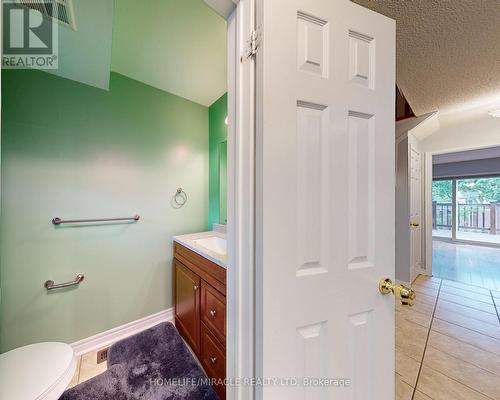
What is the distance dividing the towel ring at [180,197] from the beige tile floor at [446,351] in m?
1.44

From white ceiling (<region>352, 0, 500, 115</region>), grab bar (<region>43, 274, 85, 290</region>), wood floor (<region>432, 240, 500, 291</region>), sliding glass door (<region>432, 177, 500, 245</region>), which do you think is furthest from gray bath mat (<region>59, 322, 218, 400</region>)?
sliding glass door (<region>432, 177, 500, 245</region>)

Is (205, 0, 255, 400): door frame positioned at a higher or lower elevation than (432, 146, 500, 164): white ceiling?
lower

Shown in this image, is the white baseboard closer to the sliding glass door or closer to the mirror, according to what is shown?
the mirror

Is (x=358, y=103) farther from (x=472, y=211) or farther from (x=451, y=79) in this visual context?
(x=472, y=211)

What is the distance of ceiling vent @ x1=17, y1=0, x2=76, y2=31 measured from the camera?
1.07m

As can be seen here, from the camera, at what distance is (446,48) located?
1428mm

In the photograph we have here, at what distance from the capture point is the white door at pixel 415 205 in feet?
9.30

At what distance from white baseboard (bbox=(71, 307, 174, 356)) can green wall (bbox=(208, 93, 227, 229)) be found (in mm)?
1009

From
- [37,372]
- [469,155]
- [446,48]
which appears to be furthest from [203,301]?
[469,155]

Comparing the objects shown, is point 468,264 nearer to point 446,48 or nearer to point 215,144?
point 446,48

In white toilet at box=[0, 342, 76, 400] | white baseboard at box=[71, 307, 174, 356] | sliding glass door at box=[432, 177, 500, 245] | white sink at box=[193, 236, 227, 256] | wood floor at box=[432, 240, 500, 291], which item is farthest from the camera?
sliding glass door at box=[432, 177, 500, 245]

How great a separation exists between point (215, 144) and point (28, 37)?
147 centimetres

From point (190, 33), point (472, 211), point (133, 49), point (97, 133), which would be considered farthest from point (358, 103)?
point (472, 211)

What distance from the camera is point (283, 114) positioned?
67 cm
